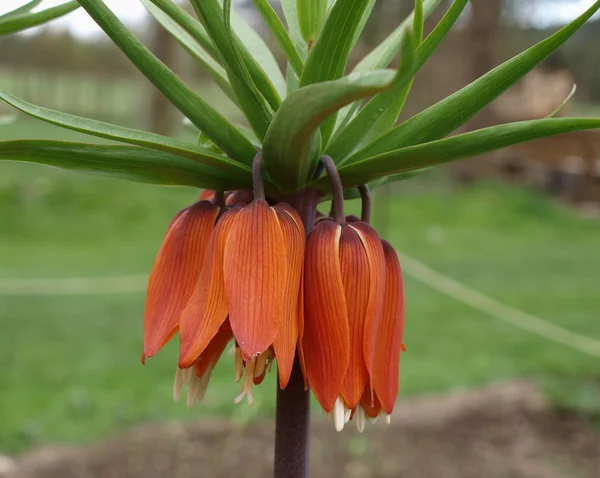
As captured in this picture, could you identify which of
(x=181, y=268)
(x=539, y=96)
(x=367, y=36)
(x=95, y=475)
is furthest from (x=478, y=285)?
(x=539, y=96)

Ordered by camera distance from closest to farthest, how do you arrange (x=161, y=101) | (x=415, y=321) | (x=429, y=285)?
(x=415, y=321)
(x=429, y=285)
(x=161, y=101)

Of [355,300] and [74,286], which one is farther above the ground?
[355,300]

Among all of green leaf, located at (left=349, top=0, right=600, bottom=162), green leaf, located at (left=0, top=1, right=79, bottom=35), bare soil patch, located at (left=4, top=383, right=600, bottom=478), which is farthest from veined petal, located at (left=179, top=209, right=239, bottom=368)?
bare soil patch, located at (left=4, top=383, right=600, bottom=478)

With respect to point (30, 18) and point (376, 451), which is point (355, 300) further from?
point (376, 451)

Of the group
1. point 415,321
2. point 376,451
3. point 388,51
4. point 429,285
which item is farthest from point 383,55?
point 429,285

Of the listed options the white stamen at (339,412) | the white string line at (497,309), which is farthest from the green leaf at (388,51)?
the white string line at (497,309)

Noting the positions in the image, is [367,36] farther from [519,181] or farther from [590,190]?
[519,181]

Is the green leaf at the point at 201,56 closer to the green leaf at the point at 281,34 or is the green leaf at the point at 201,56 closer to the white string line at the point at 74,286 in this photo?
the green leaf at the point at 281,34
